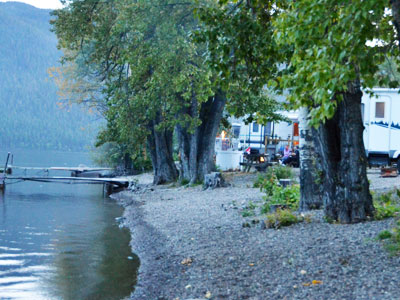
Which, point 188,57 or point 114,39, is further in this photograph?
point 114,39

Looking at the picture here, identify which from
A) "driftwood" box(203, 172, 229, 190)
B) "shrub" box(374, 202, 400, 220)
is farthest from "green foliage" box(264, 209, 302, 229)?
"driftwood" box(203, 172, 229, 190)

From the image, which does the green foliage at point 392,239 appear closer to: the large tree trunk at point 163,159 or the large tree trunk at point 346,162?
the large tree trunk at point 346,162

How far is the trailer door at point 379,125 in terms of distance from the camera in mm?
26562

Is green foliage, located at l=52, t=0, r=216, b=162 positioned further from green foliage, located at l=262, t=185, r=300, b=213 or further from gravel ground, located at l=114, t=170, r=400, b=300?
gravel ground, located at l=114, t=170, r=400, b=300

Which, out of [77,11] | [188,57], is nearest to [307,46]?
[188,57]

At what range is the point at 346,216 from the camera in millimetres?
10781

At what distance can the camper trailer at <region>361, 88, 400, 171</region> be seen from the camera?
26.4m

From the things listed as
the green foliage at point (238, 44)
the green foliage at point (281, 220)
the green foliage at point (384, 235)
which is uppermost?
the green foliage at point (238, 44)

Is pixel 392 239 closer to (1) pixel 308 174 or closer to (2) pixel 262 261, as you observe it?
(2) pixel 262 261

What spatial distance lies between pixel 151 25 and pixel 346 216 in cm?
1375

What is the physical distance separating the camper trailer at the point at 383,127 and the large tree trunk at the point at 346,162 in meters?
16.1

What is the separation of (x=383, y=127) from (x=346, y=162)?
17029 millimetres

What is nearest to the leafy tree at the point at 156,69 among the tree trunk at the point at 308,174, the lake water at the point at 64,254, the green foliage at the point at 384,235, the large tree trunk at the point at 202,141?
the large tree trunk at the point at 202,141

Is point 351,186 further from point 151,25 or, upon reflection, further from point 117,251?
point 151,25
